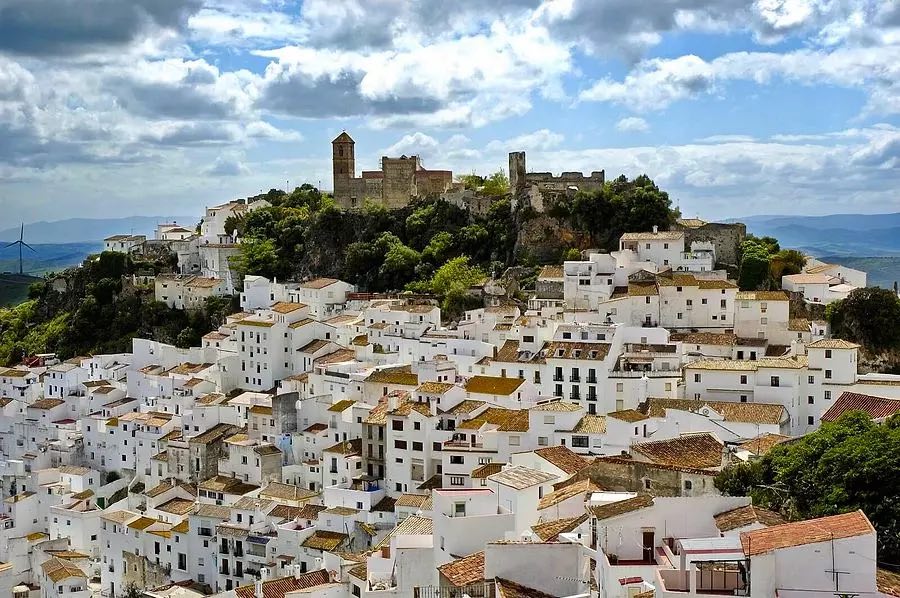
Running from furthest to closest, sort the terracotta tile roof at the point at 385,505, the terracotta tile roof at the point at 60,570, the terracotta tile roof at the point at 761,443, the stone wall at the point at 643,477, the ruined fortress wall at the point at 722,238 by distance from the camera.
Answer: the ruined fortress wall at the point at 722,238
the terracotta tile roof at the point at 60,570
the terracotta tile roof at the point at 385,505
the terracotta tile roof at the point at 761,443
the stone wall at the point at 643,477

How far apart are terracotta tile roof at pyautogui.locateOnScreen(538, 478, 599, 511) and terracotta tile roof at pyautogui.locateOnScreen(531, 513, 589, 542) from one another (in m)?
1.37

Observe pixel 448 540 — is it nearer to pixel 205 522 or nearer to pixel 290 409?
pixel 205 522

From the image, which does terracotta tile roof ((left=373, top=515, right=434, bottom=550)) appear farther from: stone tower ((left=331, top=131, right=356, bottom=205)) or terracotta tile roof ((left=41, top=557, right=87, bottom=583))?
stone tower ((left=331, top=131, right=356, bottom=205))

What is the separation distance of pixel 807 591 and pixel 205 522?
940 inches

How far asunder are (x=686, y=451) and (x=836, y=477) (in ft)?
14.3

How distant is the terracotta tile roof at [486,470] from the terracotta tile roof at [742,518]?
11907mm

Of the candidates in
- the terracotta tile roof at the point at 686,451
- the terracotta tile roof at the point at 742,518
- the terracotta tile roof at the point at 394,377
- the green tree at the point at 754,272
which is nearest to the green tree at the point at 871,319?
the green tree at the point at 754,272

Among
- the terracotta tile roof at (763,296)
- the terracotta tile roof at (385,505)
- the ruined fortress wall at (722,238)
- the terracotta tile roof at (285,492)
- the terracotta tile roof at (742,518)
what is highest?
the ruined fortress wall at (722,238)

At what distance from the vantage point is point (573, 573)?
1478cm

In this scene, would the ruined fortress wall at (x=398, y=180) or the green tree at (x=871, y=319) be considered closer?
the green tree at (x=871, y=319)

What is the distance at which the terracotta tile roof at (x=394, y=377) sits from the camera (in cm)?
3469

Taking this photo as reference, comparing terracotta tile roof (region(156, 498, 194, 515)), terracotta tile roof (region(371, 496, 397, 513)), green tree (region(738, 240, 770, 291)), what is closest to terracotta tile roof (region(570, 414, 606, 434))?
terracotta tile roof (region(371, 496, 397, 513))

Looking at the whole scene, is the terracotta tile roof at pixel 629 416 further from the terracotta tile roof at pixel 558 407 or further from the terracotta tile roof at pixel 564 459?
the terracotta tile roof at pixel 564 459

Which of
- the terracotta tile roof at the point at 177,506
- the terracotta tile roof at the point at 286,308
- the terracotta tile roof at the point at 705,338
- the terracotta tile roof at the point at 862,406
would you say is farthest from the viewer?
the terracotta tile roof at the point at 286,308
